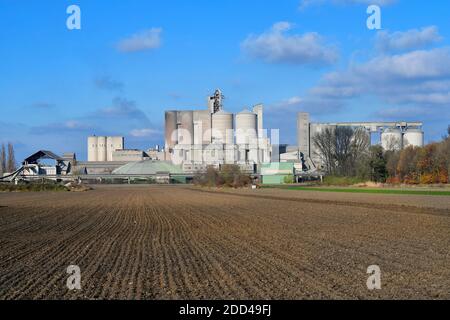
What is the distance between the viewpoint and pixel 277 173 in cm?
14175

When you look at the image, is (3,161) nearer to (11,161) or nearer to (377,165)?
(11,161)

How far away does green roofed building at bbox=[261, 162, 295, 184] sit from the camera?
140000 mm

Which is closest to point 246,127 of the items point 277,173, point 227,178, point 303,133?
point 303,133

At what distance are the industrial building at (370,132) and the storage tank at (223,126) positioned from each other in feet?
61.3

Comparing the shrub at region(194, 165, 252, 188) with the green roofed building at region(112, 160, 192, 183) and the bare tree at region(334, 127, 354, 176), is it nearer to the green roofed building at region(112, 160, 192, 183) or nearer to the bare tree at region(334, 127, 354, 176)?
the bare tree at region(334, 127, 354, 176)

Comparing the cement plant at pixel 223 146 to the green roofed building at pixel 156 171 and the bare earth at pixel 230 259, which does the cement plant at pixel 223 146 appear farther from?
the bare earth at pixel 230 259

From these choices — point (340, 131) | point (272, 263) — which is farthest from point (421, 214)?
point (340, 131)

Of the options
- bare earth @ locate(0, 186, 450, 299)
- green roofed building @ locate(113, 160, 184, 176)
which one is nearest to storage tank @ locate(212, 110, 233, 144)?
green roofed building @ locate(113, 160, 184, 176)

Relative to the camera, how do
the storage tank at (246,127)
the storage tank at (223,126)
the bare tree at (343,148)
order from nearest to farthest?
the bare tree at (343,148) < the storage tank at (246,127) < the storage tank at (223,126)

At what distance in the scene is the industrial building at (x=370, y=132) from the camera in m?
157

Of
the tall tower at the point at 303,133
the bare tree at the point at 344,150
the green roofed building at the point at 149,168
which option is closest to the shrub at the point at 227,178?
the bare tree at the point at 344,150
